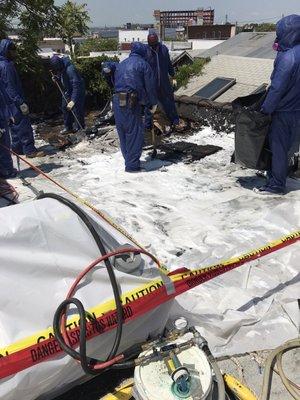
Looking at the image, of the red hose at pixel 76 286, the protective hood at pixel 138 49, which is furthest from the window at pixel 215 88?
the red hose at pixel 76 286

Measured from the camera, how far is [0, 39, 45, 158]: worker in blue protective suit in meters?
5.44

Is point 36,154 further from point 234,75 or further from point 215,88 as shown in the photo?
point 234,75

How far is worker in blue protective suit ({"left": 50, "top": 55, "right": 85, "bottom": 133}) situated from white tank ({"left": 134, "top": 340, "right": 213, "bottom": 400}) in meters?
5.86

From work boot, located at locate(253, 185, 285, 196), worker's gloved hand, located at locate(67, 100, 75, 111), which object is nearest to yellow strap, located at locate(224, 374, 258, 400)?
work boot, located at locate(253, 185, 285, 196)

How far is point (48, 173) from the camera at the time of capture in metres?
5.54

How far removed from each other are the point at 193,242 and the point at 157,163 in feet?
7.61

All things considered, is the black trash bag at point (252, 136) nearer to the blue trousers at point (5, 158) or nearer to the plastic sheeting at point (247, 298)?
the plastic sheeting at point (247, 298)

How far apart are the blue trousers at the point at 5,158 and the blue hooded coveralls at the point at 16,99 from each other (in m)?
0.68

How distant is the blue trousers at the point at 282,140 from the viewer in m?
4.16

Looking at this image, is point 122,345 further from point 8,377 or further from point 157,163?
point 157,163

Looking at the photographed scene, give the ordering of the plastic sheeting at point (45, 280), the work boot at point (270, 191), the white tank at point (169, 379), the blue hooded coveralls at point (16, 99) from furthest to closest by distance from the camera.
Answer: the blue hooded coveralls at point (16, 99) → the work boot at point (270, 191) → the plastic sheeting at point (45, 280) → the white tank at point (169, 379)

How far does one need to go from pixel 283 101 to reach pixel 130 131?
2.00m

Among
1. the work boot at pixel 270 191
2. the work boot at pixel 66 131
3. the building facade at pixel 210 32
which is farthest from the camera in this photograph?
the building facade at pixel 210 32

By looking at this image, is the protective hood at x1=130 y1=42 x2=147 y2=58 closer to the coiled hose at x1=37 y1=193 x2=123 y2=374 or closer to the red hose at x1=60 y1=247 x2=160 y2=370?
the coiled hose at x1=37 y1=193 x2=123 y2=374
